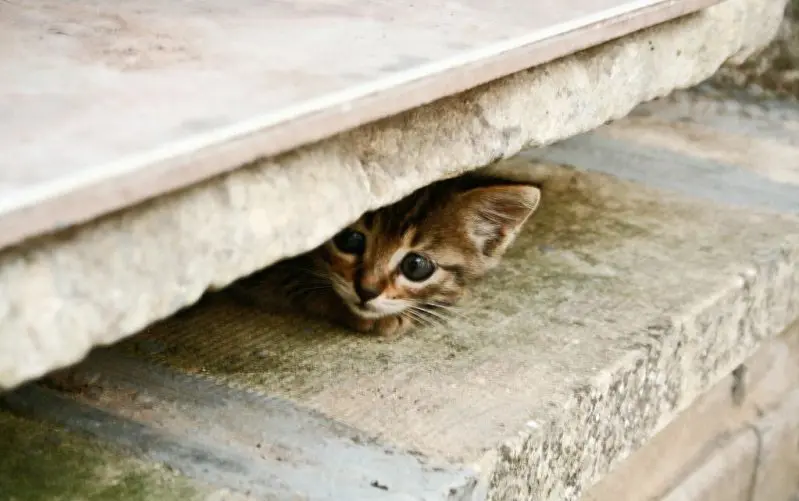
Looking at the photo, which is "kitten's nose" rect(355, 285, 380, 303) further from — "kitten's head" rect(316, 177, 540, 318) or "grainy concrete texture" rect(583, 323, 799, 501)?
"grainy concrete texture" rect(583, 323, 799, 501)

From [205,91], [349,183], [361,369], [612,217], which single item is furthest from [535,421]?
[612,217]

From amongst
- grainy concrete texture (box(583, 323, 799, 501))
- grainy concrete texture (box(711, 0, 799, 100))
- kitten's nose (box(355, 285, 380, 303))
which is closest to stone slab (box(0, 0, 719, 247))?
kitten's nose (box(355, 285, 380, 303))

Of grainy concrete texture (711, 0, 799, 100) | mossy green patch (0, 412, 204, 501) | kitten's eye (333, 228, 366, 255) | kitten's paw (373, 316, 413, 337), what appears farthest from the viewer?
grainy concrete texture (711, 0, 799, 100)

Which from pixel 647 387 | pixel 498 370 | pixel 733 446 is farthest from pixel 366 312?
pixel 733 446

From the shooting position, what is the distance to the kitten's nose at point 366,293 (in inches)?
50.6

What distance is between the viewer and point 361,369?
1152 mm

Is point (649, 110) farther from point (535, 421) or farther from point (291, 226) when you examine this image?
point (291, 226)

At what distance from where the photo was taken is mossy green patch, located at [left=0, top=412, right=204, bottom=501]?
36.3 inches

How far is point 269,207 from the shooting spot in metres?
0.87

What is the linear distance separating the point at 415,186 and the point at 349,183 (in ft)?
0.35

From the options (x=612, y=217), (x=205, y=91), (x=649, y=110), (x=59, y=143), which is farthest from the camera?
(x=649, y=110)

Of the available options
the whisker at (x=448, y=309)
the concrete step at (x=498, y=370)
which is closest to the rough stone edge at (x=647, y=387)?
the concrete step at (x=498, y=370)

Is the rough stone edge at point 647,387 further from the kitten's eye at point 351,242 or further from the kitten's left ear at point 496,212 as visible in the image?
the kitten's eye at point 351,242

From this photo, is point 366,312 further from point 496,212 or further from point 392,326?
point 496,212
